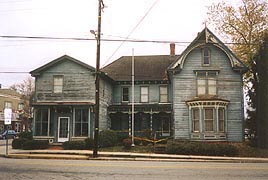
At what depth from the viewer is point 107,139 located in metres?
28.7

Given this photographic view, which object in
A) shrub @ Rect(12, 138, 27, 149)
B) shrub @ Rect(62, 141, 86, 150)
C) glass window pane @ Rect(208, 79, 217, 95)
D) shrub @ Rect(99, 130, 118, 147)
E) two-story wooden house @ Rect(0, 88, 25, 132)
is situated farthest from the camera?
two-story wooden house @ Rect(0, 88, 25, 132)

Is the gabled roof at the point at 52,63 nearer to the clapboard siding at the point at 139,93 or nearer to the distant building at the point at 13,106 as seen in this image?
the clapboard siding at the point at 139,93

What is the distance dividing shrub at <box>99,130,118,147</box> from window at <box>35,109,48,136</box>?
5.13m

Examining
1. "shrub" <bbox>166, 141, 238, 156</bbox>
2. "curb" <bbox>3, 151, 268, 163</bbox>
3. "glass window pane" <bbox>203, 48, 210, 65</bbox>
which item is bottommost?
"curb" <bbox>3, 151, 268, 163</bbox>

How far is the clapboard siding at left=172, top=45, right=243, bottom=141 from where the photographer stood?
94.5ft

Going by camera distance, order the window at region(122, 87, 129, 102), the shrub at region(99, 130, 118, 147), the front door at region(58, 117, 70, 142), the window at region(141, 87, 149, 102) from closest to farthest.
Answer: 1. the shrub at region(99, 130, 118, 147)
2. the front door at region(58, 117, 70, 142)
3. the window at region(141, 87, 149, 102)
4. the window at region(122, 87, 129, 102)

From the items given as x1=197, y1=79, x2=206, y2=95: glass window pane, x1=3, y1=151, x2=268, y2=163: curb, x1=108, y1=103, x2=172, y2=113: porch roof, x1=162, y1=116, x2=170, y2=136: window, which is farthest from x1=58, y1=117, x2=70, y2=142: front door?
x1=197, y1=79, x2=206, y2=95: glass window pane

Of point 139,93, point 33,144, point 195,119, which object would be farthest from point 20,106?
point 195,119

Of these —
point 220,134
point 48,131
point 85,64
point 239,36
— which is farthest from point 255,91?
point 48,131

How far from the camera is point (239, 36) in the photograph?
3534cm

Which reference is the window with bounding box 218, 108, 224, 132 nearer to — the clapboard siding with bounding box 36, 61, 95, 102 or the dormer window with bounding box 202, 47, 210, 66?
the dormer window with bounding box 202, 47, 210, 66

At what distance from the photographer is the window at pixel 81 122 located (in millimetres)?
29078

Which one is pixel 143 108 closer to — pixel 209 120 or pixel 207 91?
pixel 207 91

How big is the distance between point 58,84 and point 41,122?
3.72 metres
